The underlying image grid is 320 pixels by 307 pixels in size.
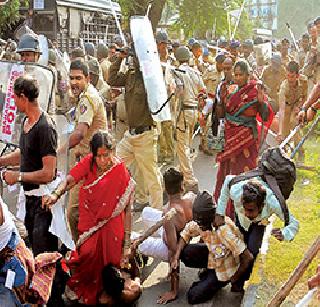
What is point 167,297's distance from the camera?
18.0ft

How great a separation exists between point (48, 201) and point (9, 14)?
2374 cm

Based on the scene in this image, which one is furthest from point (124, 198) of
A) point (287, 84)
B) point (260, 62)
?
point (260, 62)

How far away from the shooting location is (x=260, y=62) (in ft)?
52.4

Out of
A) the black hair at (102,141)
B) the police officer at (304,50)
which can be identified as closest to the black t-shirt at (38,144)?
the black hair at (102,141)

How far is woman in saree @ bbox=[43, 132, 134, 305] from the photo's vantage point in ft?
17.4

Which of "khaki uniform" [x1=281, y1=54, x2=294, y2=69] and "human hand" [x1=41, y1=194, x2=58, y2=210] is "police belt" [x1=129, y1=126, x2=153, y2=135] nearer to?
"human hand" [x1=41, y1=194, x2=58, y2=210]

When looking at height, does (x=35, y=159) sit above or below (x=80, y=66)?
below

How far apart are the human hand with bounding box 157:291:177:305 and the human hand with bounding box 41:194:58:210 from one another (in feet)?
3.95

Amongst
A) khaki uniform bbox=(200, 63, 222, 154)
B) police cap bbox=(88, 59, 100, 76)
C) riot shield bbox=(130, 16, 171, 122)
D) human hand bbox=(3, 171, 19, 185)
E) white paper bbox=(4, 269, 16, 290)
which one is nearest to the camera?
white paper bbox=(4, 269, 16, 290)

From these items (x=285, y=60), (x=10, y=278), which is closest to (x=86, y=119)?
(x=10, y=278)

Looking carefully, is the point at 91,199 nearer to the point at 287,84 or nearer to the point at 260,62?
the point at 287,84

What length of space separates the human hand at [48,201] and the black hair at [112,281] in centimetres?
68

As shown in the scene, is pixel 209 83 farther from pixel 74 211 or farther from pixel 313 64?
pixel 74 211

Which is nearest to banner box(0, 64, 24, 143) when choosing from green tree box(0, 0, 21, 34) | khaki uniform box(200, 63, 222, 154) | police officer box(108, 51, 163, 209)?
police officer box(108, 51, 163, 209)
